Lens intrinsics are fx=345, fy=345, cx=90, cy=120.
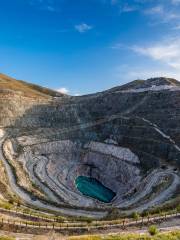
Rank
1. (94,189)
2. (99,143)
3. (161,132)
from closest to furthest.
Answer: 1. (94,189)
2. (161,132)
3. (99,143)

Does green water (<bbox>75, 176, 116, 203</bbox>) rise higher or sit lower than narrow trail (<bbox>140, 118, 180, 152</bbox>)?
lower

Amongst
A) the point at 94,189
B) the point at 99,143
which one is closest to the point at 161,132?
the point at 99,143

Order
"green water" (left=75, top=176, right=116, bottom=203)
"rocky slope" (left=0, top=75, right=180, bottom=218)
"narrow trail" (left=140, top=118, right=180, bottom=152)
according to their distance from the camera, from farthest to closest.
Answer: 1. "narrow trail" (left=140, top=118, right=180, bottom=152)
2. "green water" (left=75, top=176, right=116, bottom=203)
3. "rocky slope" (left=0, top=75, right=180, bottom=218)

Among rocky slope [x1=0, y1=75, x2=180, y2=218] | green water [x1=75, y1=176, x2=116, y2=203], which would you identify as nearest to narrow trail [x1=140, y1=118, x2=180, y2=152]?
rocky slope [x1=0, y1=75, x2=180, y2=218]

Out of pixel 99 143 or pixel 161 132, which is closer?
pixel 161 132

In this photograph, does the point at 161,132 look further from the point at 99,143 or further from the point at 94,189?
the point at 94,189

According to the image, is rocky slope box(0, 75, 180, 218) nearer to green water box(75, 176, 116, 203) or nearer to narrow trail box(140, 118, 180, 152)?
narrow trail box(140, 118, 180, 152)

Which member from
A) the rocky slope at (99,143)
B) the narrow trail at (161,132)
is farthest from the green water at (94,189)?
the narrow trail at (161,132)
